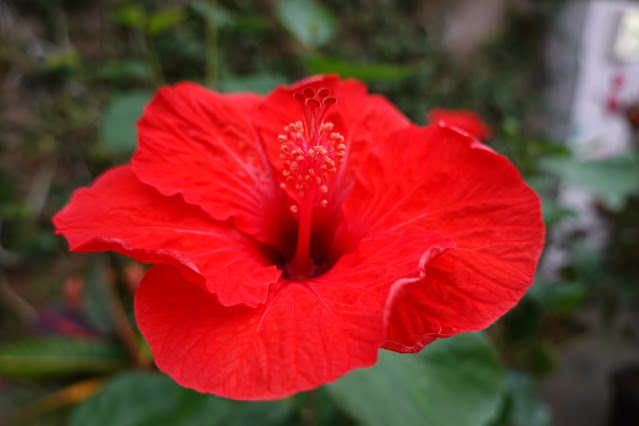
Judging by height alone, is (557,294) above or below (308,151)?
below

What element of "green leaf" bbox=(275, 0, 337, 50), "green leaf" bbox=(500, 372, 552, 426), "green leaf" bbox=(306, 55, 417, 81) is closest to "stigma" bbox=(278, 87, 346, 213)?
"green leaf" bbox=(306, 55, 417, 81)

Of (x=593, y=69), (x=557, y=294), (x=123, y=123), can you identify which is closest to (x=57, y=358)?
(x=123, y=123)

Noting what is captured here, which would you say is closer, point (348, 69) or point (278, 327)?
point (278, 327)

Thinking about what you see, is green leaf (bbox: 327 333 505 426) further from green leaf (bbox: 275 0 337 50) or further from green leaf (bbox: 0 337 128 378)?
green leaf (bbox: 0 337 128 378)

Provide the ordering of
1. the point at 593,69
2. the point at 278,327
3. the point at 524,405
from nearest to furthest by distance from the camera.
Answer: the point at 278,327, the point at 524,405, the point at 593,69

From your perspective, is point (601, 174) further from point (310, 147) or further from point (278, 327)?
point (278, 327)

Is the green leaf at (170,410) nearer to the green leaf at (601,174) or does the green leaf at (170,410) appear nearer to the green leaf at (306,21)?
the green leaf at (306,21)
